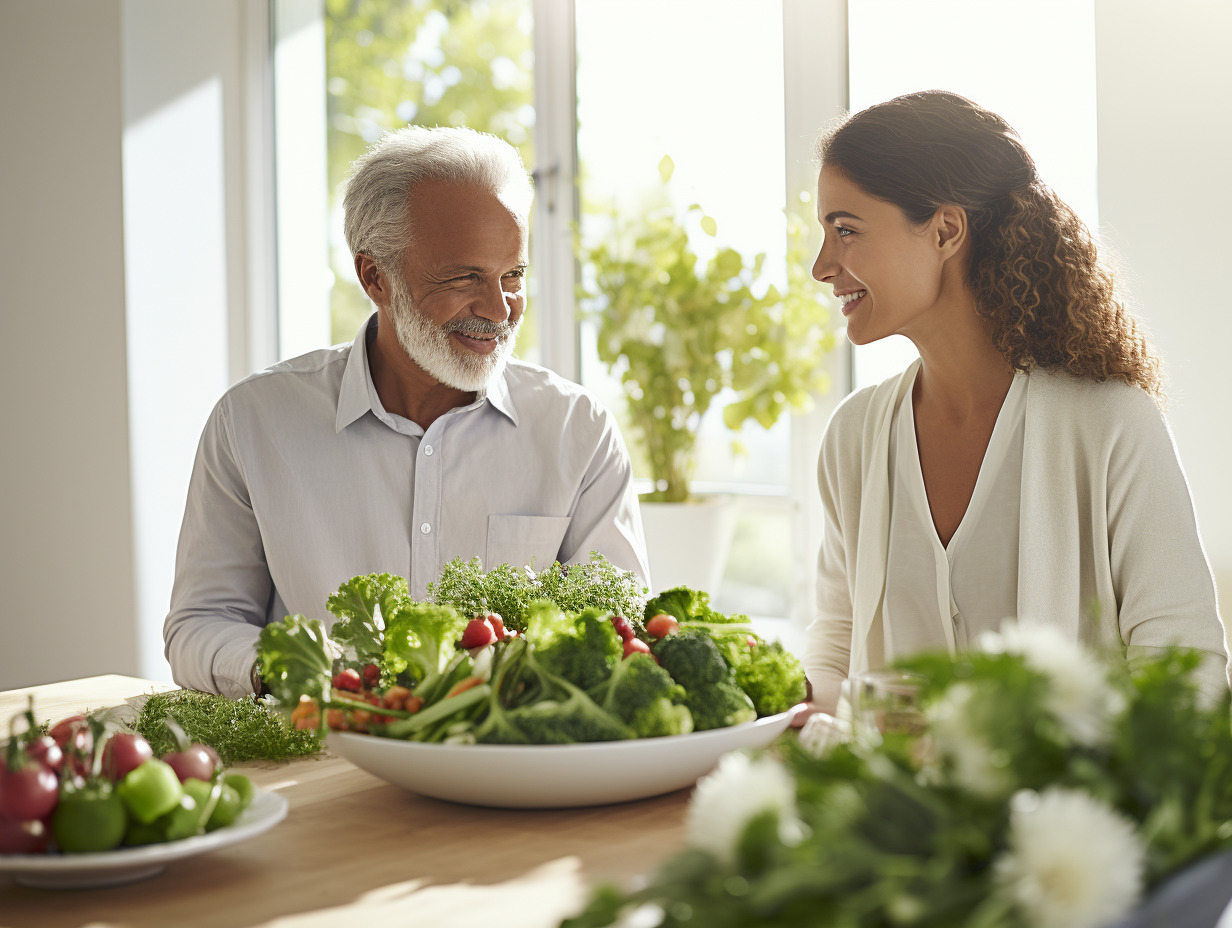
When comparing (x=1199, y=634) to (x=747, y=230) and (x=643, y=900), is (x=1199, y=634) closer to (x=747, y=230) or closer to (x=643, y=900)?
(x=643, y=900)

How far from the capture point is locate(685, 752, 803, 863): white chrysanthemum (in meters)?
0.59

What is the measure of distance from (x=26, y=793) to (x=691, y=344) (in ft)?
8.00

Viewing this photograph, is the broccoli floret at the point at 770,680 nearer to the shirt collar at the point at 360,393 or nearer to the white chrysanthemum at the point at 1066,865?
the white chrysanthemum at the point at 1066,865

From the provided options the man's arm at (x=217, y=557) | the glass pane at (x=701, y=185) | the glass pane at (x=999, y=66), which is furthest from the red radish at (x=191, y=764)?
the glass pane at (x=701, y=185)

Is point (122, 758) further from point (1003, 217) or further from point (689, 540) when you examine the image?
point (689, 540)

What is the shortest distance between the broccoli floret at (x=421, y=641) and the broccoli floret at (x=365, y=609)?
71mm

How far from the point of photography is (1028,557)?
A: 5.91ft

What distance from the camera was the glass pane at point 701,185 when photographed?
321 cm

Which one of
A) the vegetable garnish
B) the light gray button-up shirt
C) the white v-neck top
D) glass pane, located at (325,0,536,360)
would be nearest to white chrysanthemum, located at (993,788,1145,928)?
the vegetable garnish

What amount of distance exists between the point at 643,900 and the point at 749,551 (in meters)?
2.85

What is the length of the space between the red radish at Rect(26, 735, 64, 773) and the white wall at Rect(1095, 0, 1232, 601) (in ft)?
7.16

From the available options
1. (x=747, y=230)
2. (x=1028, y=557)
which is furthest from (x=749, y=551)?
(x=1028, y=557)

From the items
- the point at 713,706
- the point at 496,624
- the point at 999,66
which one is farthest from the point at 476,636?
the point at 999,66

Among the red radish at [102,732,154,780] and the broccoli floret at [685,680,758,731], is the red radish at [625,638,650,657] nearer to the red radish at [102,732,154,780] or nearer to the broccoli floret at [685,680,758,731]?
the broccoli floret at [685,680,758,731]
